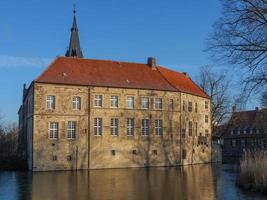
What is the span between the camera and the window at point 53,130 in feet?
137

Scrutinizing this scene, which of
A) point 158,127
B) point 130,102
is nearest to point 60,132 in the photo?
point 130,102

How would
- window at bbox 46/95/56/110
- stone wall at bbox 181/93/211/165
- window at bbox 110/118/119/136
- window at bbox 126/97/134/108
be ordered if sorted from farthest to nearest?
stone wall at bbox 181/93/211/165 → window at bbox 126/97/134/108 → window at bbox 110/118/119/136 → window at bbox 46/95/56/110

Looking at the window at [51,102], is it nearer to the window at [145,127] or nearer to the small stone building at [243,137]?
the window at [145,127]

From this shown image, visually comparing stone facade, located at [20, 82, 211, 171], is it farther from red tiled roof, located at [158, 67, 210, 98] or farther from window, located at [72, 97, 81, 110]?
red tiled roof, located at [158, 67, 210, 98]

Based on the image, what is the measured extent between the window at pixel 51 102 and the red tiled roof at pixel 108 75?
1561 millimetres

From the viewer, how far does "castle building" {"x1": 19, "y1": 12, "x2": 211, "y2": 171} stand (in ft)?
137

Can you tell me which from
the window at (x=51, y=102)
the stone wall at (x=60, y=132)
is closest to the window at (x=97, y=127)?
→ the stone wall at (x=60, y=132)

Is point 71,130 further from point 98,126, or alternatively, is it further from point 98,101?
point 98,101

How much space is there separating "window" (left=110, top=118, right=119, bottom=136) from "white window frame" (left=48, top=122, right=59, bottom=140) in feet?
19.0

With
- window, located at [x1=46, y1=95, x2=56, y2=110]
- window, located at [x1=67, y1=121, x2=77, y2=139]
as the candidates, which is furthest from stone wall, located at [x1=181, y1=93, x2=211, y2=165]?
window, located at [x1=46, y1=95, x2=56, y2=110]

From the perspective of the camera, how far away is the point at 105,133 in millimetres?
44156

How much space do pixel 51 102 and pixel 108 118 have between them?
6152 millimetres

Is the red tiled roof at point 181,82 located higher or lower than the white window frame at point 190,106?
higher

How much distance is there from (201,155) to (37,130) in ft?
71.6
